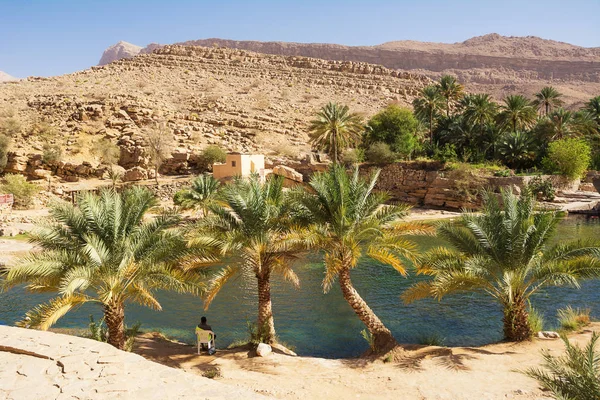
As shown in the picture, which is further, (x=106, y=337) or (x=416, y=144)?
(x=416, y=144)

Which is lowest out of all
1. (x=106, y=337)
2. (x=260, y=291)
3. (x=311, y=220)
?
(x=106, y=337)

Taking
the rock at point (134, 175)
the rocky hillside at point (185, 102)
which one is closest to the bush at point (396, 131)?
the rocky hillside at point (185, 102)

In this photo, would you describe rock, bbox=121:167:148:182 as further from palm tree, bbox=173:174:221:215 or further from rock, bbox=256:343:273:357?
rock, bbox=256:343:273:357

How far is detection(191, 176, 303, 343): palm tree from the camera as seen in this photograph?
36.8 feet

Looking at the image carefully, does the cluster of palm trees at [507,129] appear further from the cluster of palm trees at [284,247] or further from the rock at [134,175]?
the cluster of palm trees at [284,247]

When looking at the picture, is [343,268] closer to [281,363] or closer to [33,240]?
[281,363]

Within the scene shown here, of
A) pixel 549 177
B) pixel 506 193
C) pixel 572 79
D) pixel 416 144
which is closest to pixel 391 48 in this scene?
pixel 572 79

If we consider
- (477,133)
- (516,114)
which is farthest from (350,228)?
(477,133)

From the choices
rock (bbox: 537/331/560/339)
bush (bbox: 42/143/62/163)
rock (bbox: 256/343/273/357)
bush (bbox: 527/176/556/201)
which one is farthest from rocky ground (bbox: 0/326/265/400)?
bush (bbox: 42/143/62/163)

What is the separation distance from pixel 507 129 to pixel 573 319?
3629cm

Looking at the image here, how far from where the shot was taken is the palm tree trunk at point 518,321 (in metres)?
11.3

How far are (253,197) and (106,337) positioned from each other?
5.02 m

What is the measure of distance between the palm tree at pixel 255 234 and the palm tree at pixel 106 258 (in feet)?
2.73

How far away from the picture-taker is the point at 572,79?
12219cm
